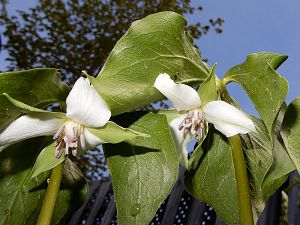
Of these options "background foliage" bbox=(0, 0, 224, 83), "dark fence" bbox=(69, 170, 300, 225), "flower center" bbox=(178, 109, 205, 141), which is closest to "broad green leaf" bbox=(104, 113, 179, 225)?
"flower center" bbox=(178, 109, 205, 141)

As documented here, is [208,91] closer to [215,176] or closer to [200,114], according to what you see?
[200,114]

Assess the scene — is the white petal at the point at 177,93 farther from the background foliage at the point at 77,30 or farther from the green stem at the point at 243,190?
the background foliage at the point at 77,30

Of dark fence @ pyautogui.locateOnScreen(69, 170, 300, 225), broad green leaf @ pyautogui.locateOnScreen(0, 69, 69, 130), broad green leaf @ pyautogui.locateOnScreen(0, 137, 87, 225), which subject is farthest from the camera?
dark fence @ pyautogui.locateOnScreen(69, 170, 300, 225)

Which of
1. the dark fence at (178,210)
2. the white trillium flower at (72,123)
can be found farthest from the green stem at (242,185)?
the dark fence at (178,210)

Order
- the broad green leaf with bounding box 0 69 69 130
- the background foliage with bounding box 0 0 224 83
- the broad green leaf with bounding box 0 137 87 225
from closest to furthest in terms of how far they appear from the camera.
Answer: the broad green leaf with bounding box 0 69 69 130, the broad green leaf with bounding box 0 137 87 225, the background foliage with bounding box 0 0 224 83

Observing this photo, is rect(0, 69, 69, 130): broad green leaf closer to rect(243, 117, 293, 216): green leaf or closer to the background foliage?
rect(243, 117, 293, 216): green leaf

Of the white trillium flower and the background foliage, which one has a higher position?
the white trillium flower

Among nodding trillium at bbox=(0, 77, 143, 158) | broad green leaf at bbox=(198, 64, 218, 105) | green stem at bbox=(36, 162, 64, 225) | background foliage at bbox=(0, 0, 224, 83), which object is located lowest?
background foliage at bbox=(0, 0, 224, 83)

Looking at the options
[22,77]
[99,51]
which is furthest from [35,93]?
[99,51]

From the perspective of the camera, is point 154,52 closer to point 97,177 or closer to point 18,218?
point 18,218

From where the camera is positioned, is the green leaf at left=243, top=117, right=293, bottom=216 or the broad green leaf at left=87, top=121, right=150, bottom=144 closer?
the broad green leaf at left=87, top=121, right=150, bottom=144
